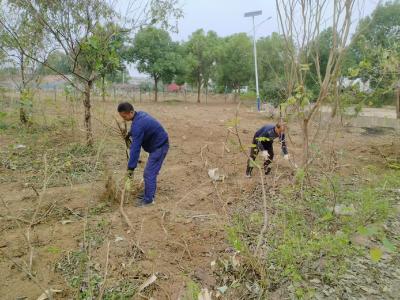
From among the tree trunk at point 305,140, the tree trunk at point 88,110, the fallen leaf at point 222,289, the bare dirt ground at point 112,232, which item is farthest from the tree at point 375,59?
the tree trunk at point 88,110

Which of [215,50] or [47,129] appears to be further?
[215,50]

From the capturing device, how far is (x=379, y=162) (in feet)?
22.1

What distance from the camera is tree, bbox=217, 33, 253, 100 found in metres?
25.4

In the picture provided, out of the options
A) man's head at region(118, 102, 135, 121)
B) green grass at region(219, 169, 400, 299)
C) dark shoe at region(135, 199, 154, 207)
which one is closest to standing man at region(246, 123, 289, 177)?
green grass at region(219, 169, 400, 299)

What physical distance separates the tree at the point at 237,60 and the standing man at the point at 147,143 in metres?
22.3

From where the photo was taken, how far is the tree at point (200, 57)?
85.7ft

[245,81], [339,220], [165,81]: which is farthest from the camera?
[245,81]

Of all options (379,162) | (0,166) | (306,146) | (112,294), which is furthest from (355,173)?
(0,166)

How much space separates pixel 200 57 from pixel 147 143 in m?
23.6

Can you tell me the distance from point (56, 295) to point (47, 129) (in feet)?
22.2

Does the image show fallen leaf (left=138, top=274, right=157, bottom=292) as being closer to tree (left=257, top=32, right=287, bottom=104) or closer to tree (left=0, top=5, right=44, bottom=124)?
tree (left=257, top=32, right=287, bottom=104)

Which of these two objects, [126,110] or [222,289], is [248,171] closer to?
[126,110]

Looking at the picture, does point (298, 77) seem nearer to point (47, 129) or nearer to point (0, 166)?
point (0, 166)

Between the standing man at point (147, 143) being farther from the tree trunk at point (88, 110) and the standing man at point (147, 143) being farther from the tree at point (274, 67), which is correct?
A: the tree trunk at point (88, 110)
